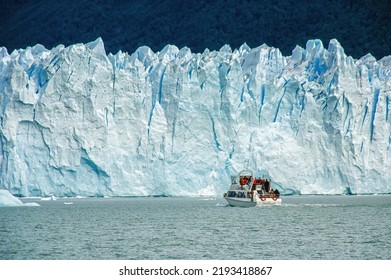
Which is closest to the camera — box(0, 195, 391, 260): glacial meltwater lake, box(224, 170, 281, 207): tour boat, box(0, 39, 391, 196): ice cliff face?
box(0, 195, 391, 260): glacial meltwater lake

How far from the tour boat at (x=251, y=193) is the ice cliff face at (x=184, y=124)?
3.23 m

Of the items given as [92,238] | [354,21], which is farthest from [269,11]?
[92,238]

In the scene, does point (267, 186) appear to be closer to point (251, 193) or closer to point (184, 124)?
point (251, 193)

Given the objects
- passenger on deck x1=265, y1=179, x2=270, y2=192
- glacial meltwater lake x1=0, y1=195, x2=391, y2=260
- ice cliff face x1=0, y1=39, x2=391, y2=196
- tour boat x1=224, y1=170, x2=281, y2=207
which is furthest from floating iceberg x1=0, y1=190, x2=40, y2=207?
passenger on deck x1=265, y1=179, x2=270, y2=192

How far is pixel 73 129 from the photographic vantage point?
155 ft

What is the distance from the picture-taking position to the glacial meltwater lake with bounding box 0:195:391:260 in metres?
25.4

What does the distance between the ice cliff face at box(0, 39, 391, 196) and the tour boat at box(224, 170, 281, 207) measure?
3.23 meters

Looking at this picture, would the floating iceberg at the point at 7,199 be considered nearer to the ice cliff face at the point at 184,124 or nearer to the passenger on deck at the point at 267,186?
the ice cliff face at the point at 184,124

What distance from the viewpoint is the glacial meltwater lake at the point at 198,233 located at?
25.4 metres

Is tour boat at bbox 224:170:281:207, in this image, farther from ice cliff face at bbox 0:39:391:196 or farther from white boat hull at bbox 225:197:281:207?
ice cliff face at bbox 0:39:391:196

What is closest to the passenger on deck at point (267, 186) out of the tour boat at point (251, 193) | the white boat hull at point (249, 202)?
the tour boat at point (251, 193)

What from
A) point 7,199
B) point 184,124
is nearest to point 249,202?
point 184,124

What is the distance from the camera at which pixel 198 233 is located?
101 feet
